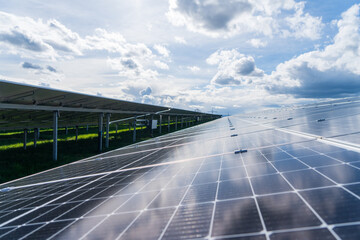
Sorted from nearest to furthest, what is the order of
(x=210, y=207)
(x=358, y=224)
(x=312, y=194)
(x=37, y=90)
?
(x=358, y=224) → (x=312, y=194) → (x=210, y=207) → (x=37, y=90)

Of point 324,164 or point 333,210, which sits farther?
point 324,164

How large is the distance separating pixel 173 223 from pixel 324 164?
3.79 meters

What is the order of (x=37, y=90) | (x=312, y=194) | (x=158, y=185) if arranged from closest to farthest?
(x=312, y=194) < (x=158, y=185) < (x=37, y=90)

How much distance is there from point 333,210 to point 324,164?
88.0 inches

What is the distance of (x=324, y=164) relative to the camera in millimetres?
4512

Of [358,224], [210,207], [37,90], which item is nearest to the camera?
[358,224]

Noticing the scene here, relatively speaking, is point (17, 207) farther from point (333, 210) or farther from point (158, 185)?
point (333, 210)

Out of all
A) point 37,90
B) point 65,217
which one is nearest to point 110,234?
point 65,217

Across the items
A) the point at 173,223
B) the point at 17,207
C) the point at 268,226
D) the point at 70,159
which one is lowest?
the point at 70,159

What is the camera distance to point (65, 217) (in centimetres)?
434

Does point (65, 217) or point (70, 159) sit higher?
point (65, 217)

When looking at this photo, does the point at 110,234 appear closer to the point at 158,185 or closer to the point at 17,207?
the point at 158,185

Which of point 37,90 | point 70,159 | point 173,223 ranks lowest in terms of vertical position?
point 70,159

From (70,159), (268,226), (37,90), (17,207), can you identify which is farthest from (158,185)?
(70,159)
